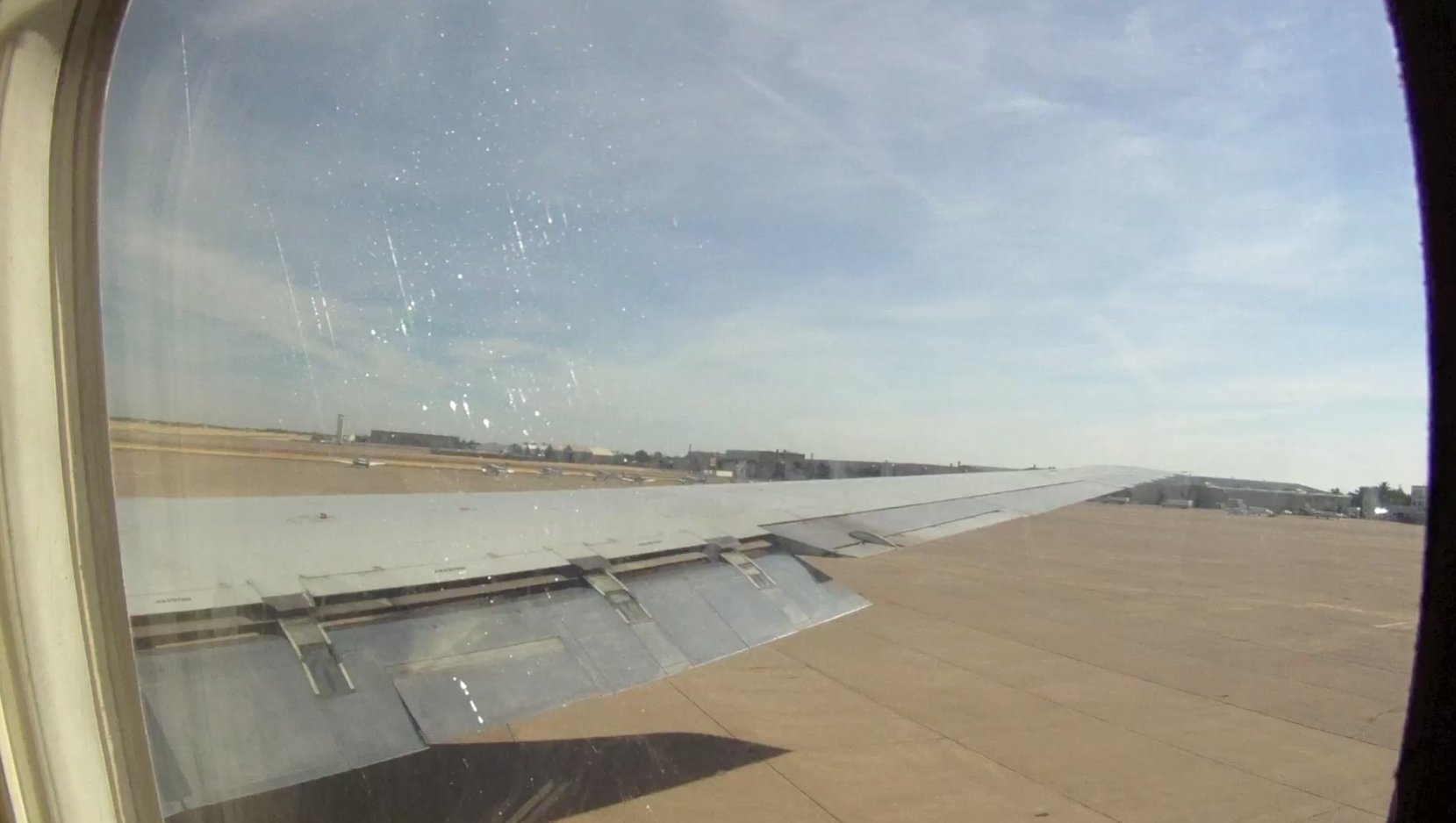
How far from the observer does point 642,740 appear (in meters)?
3.53

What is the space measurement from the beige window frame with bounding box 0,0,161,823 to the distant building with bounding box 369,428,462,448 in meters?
0.58

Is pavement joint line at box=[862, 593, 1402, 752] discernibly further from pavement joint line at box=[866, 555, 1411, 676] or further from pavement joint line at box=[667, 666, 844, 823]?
pavement joint line at box=[667, 666, 844, 823]

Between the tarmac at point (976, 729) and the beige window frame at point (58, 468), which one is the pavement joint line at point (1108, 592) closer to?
the tarmac at point (976, 729)

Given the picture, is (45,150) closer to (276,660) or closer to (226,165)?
(226,165)

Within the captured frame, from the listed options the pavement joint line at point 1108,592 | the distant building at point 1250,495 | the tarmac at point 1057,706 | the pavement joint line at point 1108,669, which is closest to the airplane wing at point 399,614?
the tarmac at point 1057,706

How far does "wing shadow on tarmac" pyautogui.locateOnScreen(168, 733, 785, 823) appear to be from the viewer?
1.99 meters

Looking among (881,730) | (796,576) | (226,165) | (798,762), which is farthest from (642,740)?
(226,165)

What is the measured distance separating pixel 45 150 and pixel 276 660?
3.45 ft

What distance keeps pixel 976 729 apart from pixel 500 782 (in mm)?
2155

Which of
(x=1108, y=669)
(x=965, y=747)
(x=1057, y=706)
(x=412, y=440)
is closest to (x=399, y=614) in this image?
(x=412, y=440)

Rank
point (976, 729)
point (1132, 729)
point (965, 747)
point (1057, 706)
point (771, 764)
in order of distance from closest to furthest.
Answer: point (771, 764) → point (965, 747) → point (976, 729) → point (1132, 729) → point (1057, 706)

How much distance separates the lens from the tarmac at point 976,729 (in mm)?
2688

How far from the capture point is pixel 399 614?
1840 mm

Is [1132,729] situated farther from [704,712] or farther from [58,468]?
[58,468]
